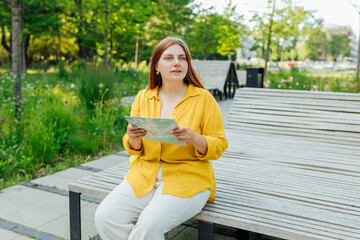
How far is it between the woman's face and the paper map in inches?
16.6

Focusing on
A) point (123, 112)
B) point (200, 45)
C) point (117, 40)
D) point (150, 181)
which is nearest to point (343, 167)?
point (150, 181)

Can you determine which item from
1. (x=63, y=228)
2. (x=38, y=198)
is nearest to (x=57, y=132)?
(x=38, y=198)

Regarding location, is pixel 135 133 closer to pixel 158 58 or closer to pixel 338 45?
pixel 158 58

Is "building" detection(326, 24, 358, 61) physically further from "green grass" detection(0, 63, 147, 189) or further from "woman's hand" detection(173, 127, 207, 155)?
"woman's hand" detection(173, 127, 207, 155)

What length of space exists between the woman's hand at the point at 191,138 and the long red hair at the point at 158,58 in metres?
0.48

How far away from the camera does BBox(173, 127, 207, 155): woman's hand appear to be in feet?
6.02

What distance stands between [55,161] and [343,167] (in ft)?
11.4

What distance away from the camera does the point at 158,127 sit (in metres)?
1.83

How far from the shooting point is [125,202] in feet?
6.66

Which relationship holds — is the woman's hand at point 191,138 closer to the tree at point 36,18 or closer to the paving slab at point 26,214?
the paving slab at point 26,214

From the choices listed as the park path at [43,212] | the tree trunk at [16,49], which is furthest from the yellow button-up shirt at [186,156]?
the tree trunk at [16,49]

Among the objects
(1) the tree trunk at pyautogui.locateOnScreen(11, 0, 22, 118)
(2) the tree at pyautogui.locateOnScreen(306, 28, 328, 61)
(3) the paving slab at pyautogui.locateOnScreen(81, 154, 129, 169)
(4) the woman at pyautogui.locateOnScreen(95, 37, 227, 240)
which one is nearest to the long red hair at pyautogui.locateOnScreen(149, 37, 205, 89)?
(4) the woman at pyautogui.locateOnScreen(95, 37, 227, 240)

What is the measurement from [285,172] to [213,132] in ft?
3.69

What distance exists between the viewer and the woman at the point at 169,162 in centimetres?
191
